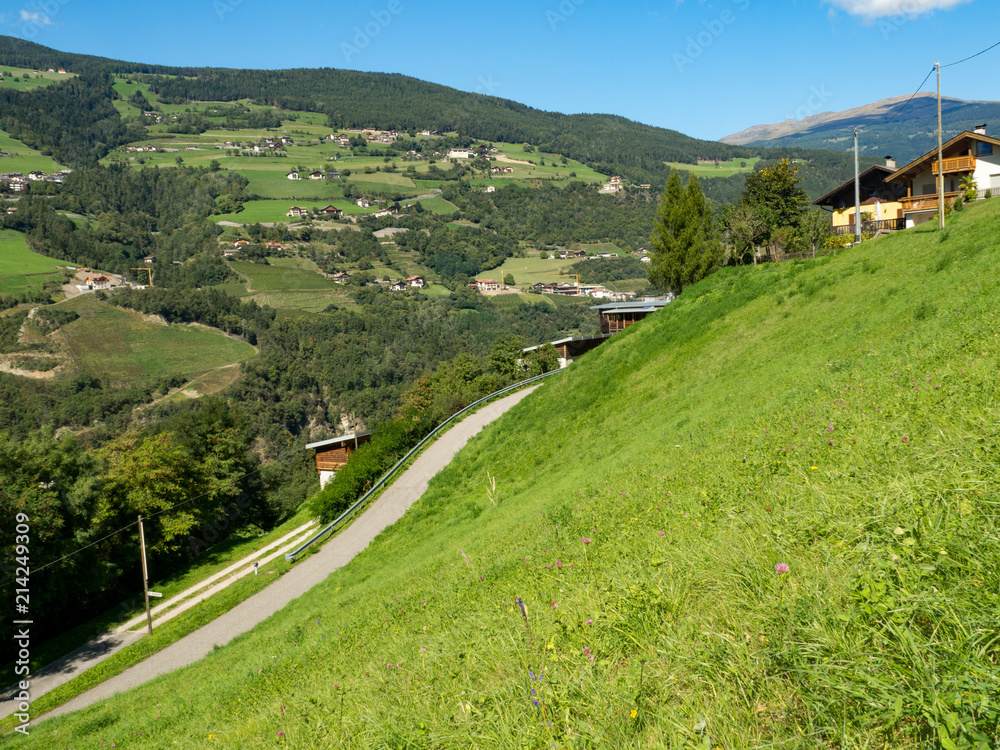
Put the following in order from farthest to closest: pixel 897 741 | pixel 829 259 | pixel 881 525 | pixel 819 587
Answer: pixel 829 259, pixel 881 525, pixel 819 587, pixel 897 741

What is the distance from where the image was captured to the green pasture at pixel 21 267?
14412 centimetres

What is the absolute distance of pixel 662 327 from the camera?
72.6 ft

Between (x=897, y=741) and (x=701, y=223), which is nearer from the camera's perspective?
(x=897, y=741)

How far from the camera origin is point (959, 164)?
37.7 metres

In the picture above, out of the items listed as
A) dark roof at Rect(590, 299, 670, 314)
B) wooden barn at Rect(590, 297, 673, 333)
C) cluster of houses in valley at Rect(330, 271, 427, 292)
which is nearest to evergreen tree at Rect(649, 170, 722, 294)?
dark roof at Rect(590, 299, 670, 314)

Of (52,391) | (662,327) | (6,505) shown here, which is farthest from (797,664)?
(52,391)

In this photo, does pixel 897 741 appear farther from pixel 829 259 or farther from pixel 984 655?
pixel 829 259

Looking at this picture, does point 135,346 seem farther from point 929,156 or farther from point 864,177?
point 929,156

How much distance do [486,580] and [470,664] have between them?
9.35 feet

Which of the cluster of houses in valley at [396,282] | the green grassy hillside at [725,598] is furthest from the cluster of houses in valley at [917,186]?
the cluster of houses in valley at [396,282]

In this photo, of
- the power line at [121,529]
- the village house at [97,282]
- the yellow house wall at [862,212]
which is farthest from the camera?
the village house at [97,282]

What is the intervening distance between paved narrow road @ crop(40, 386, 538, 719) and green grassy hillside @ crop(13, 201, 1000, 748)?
4474mm

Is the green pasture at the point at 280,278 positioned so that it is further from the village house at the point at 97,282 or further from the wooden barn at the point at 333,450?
the wooden barn at the point at 333,450

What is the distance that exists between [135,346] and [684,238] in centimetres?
13338
